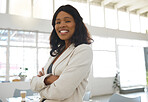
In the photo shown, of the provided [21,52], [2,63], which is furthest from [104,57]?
[2,63]

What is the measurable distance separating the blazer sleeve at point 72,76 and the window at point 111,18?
9.33 metres

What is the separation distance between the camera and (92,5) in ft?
31.4

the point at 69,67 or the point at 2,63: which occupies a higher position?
the point at 69,67

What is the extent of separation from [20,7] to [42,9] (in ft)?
3.46

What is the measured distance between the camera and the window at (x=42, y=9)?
7816 mm

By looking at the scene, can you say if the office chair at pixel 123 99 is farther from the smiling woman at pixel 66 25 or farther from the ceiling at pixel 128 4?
the ceiling at pixel 128 4

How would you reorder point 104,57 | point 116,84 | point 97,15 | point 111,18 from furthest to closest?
point 111,18
point 97,15
point 104,57
point 116,84

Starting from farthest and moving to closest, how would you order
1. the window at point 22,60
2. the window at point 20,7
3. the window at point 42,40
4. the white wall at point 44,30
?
the window at point 42,40, the window at point 20,7, the window at point 22,60, the white wall at point 44,30

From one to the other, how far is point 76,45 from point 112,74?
350 inches

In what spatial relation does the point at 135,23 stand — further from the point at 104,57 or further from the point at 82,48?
the point at 82,48

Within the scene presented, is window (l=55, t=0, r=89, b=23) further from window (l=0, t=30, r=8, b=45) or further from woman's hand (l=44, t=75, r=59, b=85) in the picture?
woman's hand (l=44, t=75, r=59, b=85)

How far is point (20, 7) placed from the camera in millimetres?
7461

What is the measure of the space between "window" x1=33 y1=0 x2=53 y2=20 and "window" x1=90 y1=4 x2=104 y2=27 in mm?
2554

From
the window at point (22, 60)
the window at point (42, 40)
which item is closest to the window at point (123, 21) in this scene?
the window at point (42, 40)
